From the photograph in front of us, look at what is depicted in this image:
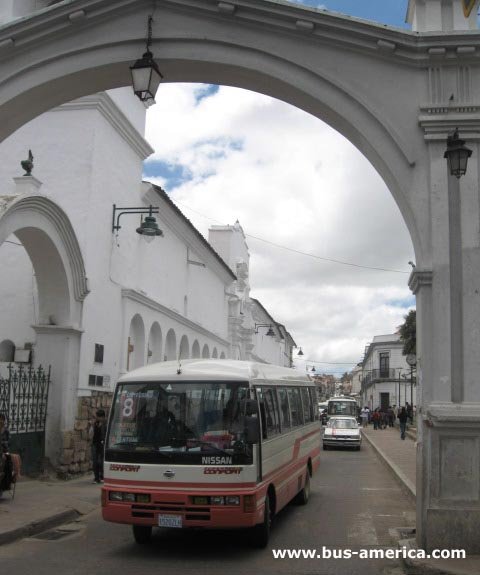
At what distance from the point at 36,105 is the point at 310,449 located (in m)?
8.35

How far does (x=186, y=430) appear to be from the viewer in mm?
8453

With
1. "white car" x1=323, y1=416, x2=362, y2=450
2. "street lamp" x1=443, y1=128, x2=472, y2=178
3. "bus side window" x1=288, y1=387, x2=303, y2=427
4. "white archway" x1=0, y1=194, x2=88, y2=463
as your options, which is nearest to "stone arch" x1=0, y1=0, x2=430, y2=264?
"street lamp" x1=443, y1=128, x2=472, y2=178

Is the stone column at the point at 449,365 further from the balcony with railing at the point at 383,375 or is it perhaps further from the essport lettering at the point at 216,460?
the balcony with railing at the point at 383,375

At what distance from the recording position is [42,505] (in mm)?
11086

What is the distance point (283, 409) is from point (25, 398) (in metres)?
6.08

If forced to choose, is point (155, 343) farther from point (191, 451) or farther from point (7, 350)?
point (191, 451)

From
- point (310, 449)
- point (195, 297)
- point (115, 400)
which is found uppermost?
point (195, 297)

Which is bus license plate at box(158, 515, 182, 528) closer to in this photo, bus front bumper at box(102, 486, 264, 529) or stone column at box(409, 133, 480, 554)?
bus front bumper at box(102, 486, 264, 529)

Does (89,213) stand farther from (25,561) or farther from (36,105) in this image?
(25,561)

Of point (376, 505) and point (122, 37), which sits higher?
point (122, 37)

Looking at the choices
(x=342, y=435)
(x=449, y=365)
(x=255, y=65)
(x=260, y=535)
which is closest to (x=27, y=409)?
(x=260, y=535)

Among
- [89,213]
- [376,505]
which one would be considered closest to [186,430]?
[376,505]

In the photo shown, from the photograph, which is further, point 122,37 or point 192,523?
point 122,37

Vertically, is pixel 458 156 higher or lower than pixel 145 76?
lower
